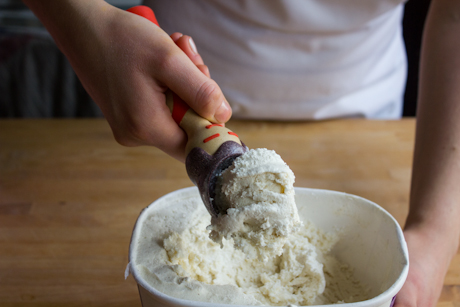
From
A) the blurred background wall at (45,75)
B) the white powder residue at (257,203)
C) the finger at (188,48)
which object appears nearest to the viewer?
the white powder residue at (257,203)

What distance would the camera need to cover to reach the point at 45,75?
1576mm

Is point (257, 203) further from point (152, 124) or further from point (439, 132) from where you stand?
point (439, 132)

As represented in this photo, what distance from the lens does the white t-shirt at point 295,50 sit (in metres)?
0.87

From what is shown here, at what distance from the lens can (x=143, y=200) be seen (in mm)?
825

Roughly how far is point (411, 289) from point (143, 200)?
523 millimetres

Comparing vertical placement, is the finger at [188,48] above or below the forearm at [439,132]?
above

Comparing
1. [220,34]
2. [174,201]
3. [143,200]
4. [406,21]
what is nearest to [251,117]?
[220,34]

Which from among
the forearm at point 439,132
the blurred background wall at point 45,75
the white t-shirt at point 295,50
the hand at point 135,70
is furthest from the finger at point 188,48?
the blurred background wall at point 45,75

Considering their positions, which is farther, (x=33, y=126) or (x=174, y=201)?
(x=33, y=126)

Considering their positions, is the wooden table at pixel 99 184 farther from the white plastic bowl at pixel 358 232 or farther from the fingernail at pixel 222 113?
the fingernail at pixel 222 113

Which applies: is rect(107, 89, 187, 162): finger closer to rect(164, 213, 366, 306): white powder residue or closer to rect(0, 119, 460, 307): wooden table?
rect(164, 213, 366, 306): white powder residue

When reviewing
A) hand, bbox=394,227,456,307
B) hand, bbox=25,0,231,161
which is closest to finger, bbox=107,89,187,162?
hand, bbox=25,0,231,161

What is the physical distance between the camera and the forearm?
0.63 metres

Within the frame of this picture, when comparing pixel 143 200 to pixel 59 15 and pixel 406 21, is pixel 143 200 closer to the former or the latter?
pixel 59 15
